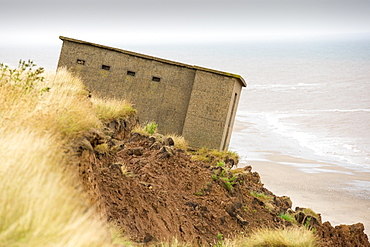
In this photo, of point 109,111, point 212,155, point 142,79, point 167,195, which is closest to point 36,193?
point 167,195

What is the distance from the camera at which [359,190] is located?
4169cm

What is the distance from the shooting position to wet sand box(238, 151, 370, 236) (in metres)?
33.6

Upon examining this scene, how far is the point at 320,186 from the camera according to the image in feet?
137

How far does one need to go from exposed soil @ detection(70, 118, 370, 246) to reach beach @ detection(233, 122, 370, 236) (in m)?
15.5

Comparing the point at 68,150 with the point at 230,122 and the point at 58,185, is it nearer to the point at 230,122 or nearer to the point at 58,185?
the point at 58,185

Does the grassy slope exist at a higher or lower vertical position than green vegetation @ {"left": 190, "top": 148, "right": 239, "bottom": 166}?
lower

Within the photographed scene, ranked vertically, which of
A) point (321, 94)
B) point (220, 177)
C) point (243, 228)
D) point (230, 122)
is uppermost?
point (321, 94)

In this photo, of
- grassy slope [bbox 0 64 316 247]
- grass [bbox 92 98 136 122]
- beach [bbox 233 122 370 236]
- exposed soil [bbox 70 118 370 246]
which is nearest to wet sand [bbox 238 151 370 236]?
beach [bbox 233 122 370 236]

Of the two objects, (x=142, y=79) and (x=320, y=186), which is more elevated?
(x=142, y=79)

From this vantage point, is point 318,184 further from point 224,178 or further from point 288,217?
point 224,178

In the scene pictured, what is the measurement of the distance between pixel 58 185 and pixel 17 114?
1.52m

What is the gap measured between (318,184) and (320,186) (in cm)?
37

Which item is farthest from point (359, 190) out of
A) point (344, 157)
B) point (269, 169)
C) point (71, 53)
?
point (71, 53)

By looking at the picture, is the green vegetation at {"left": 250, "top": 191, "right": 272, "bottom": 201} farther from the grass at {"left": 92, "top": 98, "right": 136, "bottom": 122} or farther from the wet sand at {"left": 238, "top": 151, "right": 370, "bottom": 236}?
the wet sand at {"left": 238, "top": 151, "right": 370, "bottom": 236}
